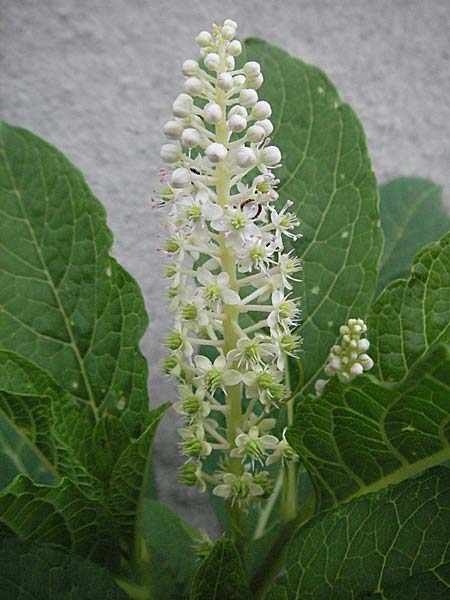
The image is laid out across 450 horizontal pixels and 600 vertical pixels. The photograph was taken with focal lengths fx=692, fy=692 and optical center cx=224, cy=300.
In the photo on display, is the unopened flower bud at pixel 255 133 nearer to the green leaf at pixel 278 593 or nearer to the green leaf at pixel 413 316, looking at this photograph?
the green leaf at pixel 413 316

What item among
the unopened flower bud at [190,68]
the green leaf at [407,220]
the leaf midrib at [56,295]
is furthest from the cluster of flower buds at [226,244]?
the green leaf at [407,220]

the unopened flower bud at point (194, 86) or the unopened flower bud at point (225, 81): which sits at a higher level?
the unopened flower bud at point (225, 81)

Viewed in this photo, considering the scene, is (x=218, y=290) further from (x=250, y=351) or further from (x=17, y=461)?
(x=17, y=461)

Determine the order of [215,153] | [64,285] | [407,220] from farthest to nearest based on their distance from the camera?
[407,220] < [64,285] < [215,153]

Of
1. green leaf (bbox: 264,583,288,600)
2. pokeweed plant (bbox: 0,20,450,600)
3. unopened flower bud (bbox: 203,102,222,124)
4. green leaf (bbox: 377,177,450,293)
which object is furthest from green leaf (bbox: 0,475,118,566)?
green leaf (bbox: 377,177,450,293)

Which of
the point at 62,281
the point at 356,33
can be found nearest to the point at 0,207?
the point at 62,281

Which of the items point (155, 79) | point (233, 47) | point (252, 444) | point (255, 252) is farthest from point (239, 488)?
point (155, 79)
